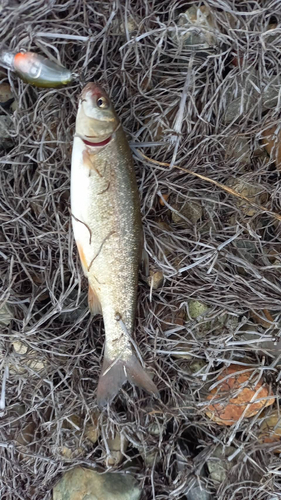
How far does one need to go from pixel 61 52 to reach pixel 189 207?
3.69 feet

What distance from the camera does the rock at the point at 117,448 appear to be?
2.12 m

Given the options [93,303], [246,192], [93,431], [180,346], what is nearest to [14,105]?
[93,303]

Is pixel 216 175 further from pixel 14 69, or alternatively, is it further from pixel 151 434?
pixel 151 434

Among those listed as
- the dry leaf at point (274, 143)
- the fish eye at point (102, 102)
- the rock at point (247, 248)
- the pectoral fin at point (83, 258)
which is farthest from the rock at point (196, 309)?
the fish eye at point (102, 102)

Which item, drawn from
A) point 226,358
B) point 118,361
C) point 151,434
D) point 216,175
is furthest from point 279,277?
point 151,434

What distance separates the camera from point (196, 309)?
6.98 ft

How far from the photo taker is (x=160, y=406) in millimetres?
2141

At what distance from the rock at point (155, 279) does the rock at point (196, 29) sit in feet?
4.25

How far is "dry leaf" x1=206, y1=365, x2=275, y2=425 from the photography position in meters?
2.07

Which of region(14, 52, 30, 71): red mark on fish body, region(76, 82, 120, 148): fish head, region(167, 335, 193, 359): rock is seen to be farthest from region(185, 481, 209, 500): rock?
region(14, 52, 30, 71): red mark on fish body

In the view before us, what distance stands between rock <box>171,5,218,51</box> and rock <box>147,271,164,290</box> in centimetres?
129

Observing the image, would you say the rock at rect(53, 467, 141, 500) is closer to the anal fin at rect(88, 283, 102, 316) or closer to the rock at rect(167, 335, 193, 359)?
the rock at rect(167, 335, 193, 359)

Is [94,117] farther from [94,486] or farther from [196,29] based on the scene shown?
[94,486]

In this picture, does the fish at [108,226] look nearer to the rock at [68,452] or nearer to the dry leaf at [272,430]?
the rock at [68,452]
